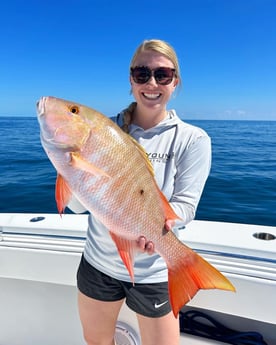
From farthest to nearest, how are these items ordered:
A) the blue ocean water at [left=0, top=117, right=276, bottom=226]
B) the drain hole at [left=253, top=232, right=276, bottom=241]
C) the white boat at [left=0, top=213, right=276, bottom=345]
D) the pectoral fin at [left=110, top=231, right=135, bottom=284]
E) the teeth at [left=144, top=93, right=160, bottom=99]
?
the blue ocean water at [left=0, top=117, right=276, bottom=226] → the drain hole at [left=253, top=232, right=276, bottom=241] → the white boat at [left=0, top=213, right=276, bottom=345] → the teeth at [left=144, top=93, right=160, bottom=99] → the pectoral fin at [left=110, top=231, right=135, bottom=284]

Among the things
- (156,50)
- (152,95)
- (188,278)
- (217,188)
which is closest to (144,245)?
(188,278)

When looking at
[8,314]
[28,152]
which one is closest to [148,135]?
[8,314]

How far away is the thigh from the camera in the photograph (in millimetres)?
1612

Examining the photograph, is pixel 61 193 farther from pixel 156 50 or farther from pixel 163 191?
pixel 156 50

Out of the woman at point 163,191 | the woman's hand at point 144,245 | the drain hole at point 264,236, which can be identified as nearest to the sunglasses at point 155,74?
the woman at point 163,191

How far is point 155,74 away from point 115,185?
72 centimetres

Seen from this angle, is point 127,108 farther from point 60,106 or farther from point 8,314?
point 8,314

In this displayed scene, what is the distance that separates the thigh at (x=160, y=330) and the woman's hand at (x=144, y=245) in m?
0.48

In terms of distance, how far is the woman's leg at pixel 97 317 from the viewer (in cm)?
170

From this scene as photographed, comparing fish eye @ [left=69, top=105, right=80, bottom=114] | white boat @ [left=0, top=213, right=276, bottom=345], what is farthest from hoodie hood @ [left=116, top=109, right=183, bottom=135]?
white boat @ [left=0, top=213, right=276, bottom=345]

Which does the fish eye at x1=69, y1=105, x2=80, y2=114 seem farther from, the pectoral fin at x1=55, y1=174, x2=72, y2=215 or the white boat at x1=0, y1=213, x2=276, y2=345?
the white boat at x1=0, y1=213, x2=276, y2=345

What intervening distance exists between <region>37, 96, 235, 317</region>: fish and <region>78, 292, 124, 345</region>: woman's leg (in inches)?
19.6

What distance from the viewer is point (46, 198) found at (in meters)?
5.88

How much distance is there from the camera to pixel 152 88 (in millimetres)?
1650
